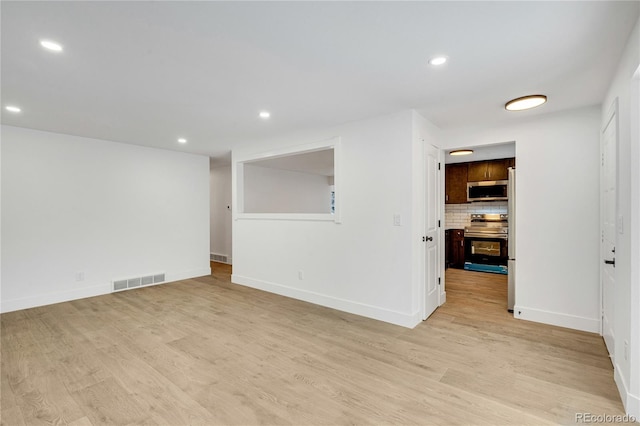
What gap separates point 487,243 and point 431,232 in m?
3.45

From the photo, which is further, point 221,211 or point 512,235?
point 221,211

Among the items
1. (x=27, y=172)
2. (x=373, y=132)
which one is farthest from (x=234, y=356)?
(x=27, y=172)

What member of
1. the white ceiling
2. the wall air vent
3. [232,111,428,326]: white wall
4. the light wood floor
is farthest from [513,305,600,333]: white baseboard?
the wall air vent

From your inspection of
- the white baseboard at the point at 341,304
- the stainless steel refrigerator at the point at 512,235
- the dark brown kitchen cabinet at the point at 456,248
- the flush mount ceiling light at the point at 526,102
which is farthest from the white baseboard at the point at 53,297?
the dark brown kitchen cabinet at the point at 456,248

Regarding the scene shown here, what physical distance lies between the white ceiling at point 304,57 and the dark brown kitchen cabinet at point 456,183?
3.39m

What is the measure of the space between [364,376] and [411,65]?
2459 mm

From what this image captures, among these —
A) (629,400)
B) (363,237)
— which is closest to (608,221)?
(629,400)

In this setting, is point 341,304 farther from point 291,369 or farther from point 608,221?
point 608,221

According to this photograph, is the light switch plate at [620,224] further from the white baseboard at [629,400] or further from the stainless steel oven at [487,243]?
the stainless steel oven at [487,243]

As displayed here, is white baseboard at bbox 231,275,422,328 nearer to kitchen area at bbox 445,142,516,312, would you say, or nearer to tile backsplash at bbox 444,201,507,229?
kitchen area at bbox 445,142,516,312

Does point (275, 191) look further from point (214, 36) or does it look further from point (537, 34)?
point (537, 34)

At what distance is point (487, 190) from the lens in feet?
21.1

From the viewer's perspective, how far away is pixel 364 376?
237cm

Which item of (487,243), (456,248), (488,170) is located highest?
(488,170)
